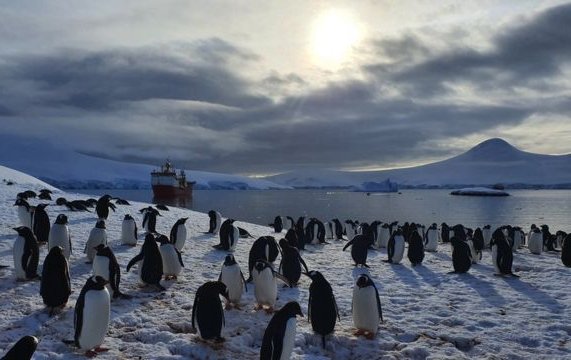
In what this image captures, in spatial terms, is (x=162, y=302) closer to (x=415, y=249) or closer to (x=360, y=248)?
(x=360, y=248)

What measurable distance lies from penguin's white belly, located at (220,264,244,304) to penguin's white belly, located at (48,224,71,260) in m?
4.48

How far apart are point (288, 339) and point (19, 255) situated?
232 inches

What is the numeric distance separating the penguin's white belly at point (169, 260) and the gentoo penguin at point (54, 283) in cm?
262

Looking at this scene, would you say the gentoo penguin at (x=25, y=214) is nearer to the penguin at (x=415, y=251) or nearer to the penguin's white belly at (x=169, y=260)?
the penguin's white belly at (x=169, y=260)

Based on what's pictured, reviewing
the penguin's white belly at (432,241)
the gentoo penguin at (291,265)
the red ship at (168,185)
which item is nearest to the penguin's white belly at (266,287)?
the gentoo penguin at (291,265)

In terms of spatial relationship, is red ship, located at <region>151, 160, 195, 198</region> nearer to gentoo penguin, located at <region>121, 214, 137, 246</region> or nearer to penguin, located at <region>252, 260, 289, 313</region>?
gentoo penguin, located at <region>121, 214, 137, 246</region>

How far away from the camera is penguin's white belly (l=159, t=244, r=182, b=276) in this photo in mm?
10305

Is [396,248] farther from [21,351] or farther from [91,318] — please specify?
[21,351]

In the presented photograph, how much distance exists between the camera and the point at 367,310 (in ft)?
26.2

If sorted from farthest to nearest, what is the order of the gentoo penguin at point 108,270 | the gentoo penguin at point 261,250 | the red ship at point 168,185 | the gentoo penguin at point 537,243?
the red ship at point 168,185 → the gentoo penguin at point 537,243 → the gentoo penguin at point 261,250 → the gentoo penguin at point 108,270

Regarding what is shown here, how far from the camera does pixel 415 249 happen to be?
14.8 m

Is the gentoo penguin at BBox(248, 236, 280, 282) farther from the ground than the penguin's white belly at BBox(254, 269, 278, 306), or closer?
farther from the ground

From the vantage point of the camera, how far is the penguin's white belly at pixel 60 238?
11.1 meters

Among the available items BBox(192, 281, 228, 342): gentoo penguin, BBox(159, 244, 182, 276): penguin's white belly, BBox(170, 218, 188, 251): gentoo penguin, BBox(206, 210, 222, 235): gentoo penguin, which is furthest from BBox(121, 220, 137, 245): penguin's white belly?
BBox(192, 281, 228, 342): gentoo penguin
